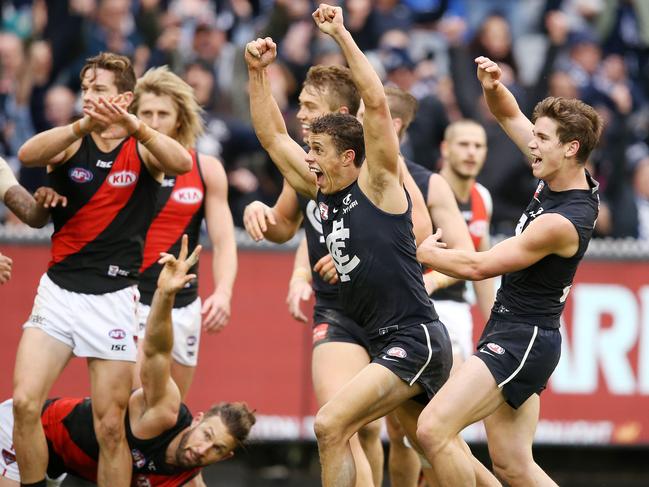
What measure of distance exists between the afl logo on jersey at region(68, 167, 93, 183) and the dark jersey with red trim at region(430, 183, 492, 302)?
2741mm

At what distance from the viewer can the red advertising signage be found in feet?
35.2

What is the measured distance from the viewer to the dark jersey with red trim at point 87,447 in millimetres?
7836

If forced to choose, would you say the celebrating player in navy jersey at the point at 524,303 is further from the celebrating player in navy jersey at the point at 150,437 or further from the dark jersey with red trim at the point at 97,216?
the dark jersey with red trim at the point at 97,216

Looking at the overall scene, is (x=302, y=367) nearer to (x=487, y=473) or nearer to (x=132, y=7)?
Result: (x=487, y=473)

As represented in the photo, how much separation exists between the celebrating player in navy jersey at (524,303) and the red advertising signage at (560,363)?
3881mm

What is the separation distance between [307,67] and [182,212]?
15.8ft

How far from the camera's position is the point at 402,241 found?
6.84 metres

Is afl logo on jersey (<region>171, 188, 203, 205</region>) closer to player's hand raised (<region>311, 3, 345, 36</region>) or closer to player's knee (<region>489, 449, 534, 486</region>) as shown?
player's hand raised (<region>311, 3, 345, 36</region>)

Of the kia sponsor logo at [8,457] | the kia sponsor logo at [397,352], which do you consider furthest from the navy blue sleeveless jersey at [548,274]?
the kia sponsor logo at [8,457]

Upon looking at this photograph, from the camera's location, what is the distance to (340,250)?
270 inches

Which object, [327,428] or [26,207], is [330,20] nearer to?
[327,428]

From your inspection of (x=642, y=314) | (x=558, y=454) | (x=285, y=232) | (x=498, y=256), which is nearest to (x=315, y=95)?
(x=285, y=232)

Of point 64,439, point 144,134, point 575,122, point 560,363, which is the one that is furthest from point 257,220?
point 560,363

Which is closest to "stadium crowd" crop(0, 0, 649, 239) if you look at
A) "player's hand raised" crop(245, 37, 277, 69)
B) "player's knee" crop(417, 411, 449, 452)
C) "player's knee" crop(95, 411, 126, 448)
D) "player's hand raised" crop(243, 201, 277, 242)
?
"player's hand raised" crop(243, 201, 277, 242)
